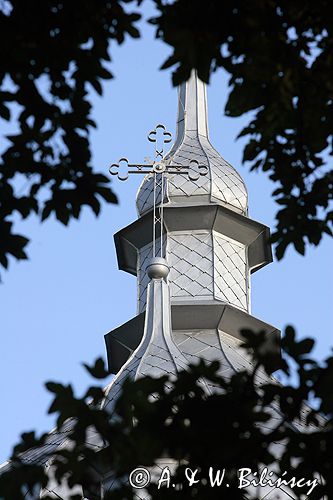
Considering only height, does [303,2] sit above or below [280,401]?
above

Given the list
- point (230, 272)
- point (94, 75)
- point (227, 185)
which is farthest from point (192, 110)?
point (94, 75)

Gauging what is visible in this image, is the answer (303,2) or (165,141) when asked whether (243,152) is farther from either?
(165,141)

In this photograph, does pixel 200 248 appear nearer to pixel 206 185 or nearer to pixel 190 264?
pixel 190 264

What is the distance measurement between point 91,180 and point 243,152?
97 cm

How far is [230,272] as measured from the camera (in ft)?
71.7

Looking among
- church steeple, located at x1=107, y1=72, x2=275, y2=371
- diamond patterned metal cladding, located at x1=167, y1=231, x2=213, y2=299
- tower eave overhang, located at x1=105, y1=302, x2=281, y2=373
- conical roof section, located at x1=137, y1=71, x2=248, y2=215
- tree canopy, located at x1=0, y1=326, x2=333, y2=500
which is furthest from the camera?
conical roof section, located at x1=137, y1=71, x2=248, y2=215

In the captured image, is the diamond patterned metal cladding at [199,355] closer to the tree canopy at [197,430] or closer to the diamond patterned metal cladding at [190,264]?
the diamond patterned metal cladding at [190,264]

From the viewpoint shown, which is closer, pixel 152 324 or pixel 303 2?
pixel 303 2

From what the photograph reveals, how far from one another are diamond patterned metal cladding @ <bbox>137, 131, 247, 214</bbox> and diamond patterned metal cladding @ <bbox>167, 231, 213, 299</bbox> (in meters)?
0.63

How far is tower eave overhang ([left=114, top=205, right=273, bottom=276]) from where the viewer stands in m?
21.7

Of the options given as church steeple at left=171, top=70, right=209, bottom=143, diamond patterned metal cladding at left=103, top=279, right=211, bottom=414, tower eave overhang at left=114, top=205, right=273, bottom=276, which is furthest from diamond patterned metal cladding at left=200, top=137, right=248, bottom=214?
diamond patterned metal cladding at left=103, top=279, right=211, bottom=414

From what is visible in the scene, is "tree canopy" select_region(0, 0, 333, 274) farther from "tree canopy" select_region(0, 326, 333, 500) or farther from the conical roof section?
the conical roof section

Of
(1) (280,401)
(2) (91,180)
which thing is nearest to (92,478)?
(1) (280,401)

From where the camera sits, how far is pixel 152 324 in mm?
18516
